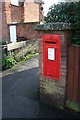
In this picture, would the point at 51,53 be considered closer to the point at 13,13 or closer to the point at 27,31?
the point at 27,31

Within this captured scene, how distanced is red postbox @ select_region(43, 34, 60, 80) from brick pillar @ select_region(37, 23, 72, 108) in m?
0.09

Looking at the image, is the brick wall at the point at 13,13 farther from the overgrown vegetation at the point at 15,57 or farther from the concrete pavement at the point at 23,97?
the concrete pavement at the point at 23,97

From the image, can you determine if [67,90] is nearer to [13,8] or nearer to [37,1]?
[13,8]

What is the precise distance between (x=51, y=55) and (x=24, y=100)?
1.62 metres

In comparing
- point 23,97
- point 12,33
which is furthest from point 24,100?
point 12,33

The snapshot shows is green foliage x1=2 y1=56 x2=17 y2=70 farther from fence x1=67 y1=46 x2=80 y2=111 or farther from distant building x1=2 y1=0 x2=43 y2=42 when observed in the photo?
fence x1=67 y1=46 x2=80 y2=111

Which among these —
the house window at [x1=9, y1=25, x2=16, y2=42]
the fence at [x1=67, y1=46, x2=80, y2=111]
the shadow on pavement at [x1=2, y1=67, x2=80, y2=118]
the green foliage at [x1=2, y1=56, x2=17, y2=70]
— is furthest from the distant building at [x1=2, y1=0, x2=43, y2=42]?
the fence at [x1=67, y1=46, x2=80, y2=111]

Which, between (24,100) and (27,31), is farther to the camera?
(27,31)

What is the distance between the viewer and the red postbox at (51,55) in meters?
5.17

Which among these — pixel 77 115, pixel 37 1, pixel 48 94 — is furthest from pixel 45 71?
pixel 37 1

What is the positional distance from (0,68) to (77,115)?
5060 millimetres

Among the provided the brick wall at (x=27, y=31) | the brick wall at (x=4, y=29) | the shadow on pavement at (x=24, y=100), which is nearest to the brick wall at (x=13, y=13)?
the brick wall at (x=4, y=29)

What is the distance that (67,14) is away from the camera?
18.3 ft

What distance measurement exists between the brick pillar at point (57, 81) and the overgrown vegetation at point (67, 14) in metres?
0.21
